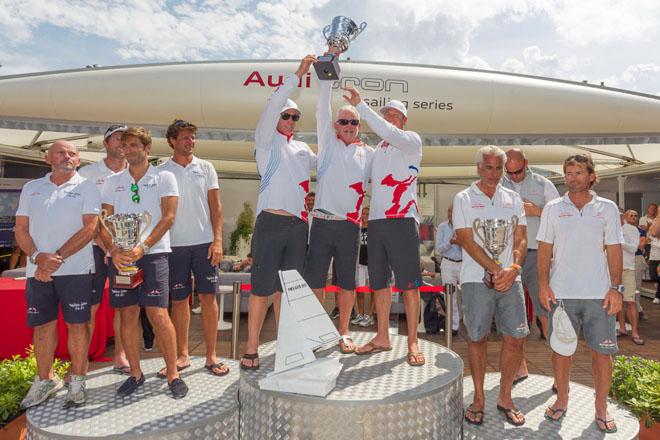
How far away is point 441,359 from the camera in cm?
290

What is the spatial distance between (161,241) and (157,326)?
1.78 ft

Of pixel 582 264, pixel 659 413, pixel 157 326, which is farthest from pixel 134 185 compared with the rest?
pixel 659 413

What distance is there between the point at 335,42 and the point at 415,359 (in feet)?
7.25

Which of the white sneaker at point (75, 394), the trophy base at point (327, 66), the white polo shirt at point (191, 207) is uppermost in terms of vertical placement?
the trophy base at point (327, 66)

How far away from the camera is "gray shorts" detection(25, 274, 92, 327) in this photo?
8.79 ft

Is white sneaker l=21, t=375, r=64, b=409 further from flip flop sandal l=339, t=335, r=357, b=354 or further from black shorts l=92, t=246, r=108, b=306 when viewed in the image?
flip flop sandal l=339, t=335, r=357, b=354

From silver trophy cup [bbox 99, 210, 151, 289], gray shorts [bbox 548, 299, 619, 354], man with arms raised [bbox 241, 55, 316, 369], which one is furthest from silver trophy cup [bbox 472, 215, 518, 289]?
silver trophy cup [bbox 99, 210, 151, 289]

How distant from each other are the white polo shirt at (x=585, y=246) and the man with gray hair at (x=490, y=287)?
0.26 m

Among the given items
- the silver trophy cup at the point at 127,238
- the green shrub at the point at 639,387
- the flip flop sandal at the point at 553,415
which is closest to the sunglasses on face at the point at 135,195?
the silver trophy cup at the point at 127,238

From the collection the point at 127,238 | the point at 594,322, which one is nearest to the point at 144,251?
the point at 127,238

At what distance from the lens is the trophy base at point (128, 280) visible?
2.63 metres

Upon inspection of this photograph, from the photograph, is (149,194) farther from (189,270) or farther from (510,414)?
(510,414)

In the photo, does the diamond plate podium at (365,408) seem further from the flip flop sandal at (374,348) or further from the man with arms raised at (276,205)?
the man with arms raised at (276,205)

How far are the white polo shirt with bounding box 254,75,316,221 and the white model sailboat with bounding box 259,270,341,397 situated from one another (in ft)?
1.85
